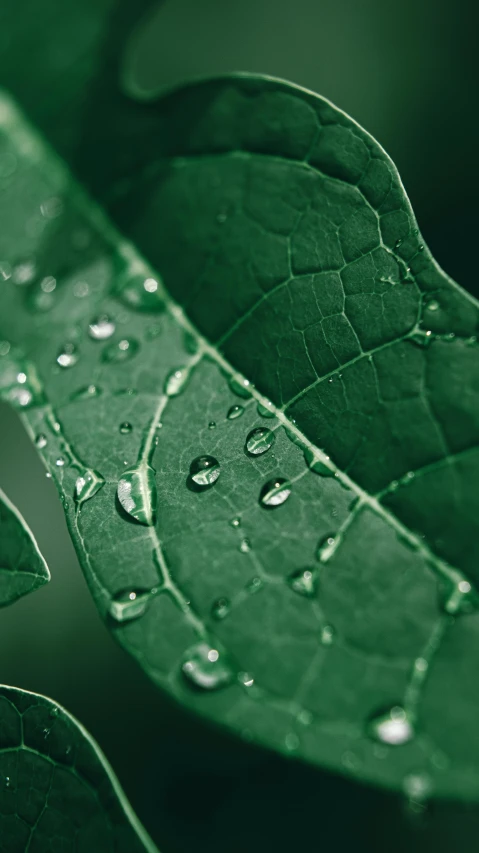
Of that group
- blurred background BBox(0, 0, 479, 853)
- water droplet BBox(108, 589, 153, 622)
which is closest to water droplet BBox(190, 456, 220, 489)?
water droplet BBox(108, 589, 153, 622)

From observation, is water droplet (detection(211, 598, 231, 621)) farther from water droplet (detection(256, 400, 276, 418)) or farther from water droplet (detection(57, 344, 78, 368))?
water droplet (detection(57, 344, 78, 368))

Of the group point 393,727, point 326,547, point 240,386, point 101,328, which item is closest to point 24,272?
point 101,328

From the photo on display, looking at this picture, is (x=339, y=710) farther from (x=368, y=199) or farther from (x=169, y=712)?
(x=169, y=712)

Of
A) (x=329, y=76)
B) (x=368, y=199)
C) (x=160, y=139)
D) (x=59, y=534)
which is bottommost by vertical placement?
(x=59, y=534)

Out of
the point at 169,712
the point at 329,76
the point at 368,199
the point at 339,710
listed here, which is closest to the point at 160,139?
the point at 368,199

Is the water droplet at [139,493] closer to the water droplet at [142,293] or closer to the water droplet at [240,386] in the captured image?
the water droplet at [240,386]

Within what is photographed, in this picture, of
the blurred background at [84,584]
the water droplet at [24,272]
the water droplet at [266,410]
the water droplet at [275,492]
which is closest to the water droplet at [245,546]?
the water droplet at [275,492]
